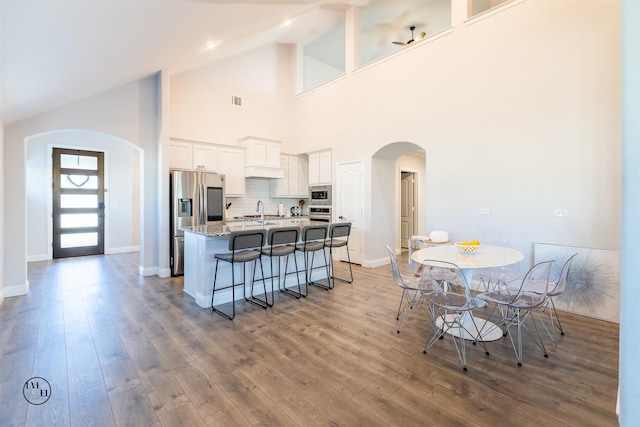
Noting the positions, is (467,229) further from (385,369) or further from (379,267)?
(385,369)

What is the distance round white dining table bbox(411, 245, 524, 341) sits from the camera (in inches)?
107

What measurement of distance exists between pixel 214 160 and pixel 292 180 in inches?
78.6

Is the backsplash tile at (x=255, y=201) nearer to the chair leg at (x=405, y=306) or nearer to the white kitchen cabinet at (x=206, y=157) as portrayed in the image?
the white kitchen cabinet at (x=206, y=157)

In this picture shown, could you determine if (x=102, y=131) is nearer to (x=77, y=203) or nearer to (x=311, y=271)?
(x=77, y=203)

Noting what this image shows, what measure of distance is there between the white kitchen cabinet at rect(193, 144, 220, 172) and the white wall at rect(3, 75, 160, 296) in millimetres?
751

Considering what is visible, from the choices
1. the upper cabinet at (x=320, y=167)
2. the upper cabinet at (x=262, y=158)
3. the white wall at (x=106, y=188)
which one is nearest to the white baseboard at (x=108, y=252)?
the white wall at (x=106, y=188)

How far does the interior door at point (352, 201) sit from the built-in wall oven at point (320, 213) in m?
0.30

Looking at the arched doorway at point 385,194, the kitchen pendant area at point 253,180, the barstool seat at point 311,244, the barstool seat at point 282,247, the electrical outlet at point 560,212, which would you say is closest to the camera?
the electrical outlet at point 560,212

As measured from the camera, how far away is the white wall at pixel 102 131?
13.1 feet

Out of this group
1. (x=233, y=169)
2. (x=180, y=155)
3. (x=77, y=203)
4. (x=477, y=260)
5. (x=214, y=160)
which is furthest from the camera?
(x=77, y=203)

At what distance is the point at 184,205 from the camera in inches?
209

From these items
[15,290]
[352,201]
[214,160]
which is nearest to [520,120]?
[352,201]

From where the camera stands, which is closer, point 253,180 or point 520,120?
point 520,120

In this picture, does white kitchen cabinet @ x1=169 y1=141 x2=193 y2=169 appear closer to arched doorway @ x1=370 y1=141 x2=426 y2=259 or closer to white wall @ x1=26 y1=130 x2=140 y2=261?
white wall @ x1=26 y1=130 x2=140 y2=261
